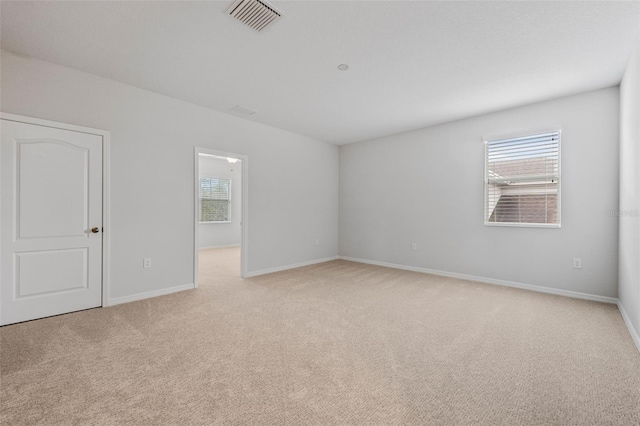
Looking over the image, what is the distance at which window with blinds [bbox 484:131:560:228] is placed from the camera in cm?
389

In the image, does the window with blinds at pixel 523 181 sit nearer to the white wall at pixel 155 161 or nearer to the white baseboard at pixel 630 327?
the white baseboard at pixel 630 327

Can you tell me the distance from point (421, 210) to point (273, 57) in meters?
3.66

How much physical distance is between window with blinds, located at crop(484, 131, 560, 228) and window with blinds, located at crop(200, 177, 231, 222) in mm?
6995

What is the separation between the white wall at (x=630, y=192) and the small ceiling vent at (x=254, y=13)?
315cm

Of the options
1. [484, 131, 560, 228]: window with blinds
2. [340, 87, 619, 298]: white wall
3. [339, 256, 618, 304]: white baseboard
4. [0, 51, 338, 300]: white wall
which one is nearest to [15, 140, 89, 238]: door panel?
[0, 51, 338, 300]: white wall

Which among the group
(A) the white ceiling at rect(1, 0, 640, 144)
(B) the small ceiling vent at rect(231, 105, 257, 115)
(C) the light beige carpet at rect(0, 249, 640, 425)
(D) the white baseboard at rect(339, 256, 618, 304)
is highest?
(B) the small ceiling vent at rect(231, 105, 257, 115)

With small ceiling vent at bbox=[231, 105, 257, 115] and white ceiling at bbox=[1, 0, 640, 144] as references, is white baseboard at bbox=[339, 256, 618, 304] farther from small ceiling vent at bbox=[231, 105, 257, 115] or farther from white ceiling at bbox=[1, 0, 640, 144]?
small ceiling vent at bbox=[231, 105, 257, 115]

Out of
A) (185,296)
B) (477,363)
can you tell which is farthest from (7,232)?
(477,363)

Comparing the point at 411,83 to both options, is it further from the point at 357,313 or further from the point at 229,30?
the point at 357,313

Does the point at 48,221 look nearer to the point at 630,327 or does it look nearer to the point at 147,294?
the point at 147,294

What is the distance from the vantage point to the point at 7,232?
277 cm

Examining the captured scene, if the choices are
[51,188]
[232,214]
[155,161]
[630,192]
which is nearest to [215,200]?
[232,214]

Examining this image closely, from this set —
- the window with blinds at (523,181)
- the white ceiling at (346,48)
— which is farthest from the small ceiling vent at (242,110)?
the window with blinds at (523,181)

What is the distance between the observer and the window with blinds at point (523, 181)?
389 cm
